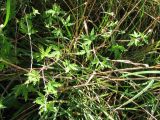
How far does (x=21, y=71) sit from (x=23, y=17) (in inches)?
8.8

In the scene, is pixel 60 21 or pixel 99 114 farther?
pixel 60 21

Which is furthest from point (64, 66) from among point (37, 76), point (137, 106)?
point (137, 106)

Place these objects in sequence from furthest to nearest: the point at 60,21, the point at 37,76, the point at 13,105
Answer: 1. the point at 60,21
2. the point at 13,105
3. the point at 37,76

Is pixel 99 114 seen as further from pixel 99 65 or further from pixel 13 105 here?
pixel 13 105

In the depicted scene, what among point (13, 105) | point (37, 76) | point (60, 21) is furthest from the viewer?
point (60, 21)

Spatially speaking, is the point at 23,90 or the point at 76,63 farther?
the point at 76,63

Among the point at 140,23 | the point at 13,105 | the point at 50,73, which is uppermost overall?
the point at 140,23

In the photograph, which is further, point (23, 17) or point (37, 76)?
point (23, 17)

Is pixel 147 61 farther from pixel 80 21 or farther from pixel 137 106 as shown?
pixel 80 21

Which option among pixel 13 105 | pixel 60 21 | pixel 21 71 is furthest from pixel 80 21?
pixel 13 105

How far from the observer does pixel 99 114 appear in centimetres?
161

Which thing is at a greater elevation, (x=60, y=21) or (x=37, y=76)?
(x=60, y=21)

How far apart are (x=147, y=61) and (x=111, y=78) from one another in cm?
25

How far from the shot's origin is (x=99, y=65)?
1630mm
